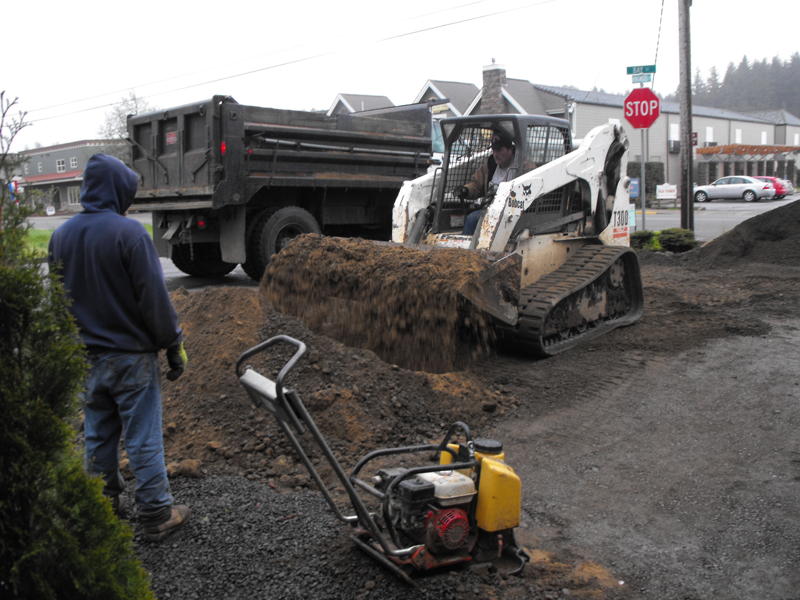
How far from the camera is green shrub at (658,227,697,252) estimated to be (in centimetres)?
1406

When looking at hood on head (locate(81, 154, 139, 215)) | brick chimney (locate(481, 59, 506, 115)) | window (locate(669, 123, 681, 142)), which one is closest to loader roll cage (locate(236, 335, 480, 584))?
hood on head (locate(81, 154, 139, 215))

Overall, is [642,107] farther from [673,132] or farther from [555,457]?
[673,132]

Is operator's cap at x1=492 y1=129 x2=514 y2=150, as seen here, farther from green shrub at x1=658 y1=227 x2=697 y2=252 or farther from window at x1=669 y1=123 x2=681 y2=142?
window at x1=669 y1=123 x2=681 y2=142

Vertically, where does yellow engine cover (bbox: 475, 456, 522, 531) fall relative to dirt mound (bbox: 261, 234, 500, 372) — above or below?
below

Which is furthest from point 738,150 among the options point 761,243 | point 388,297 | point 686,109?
point 388,297

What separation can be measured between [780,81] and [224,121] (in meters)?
122

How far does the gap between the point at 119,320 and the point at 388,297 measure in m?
3.22

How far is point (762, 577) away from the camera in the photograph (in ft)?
11.5

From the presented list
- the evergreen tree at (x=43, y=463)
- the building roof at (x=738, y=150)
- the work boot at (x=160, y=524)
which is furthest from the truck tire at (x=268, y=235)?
the building roof at (x=738, y=150)

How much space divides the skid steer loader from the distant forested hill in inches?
4133

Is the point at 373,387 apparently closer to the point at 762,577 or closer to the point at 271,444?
the point at 271,444

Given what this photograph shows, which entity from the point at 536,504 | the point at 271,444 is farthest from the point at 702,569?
the point at 271,444

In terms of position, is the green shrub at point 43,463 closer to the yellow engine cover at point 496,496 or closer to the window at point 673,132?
the yellow engine cover at point 496,496

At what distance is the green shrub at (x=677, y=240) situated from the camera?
554 inches
